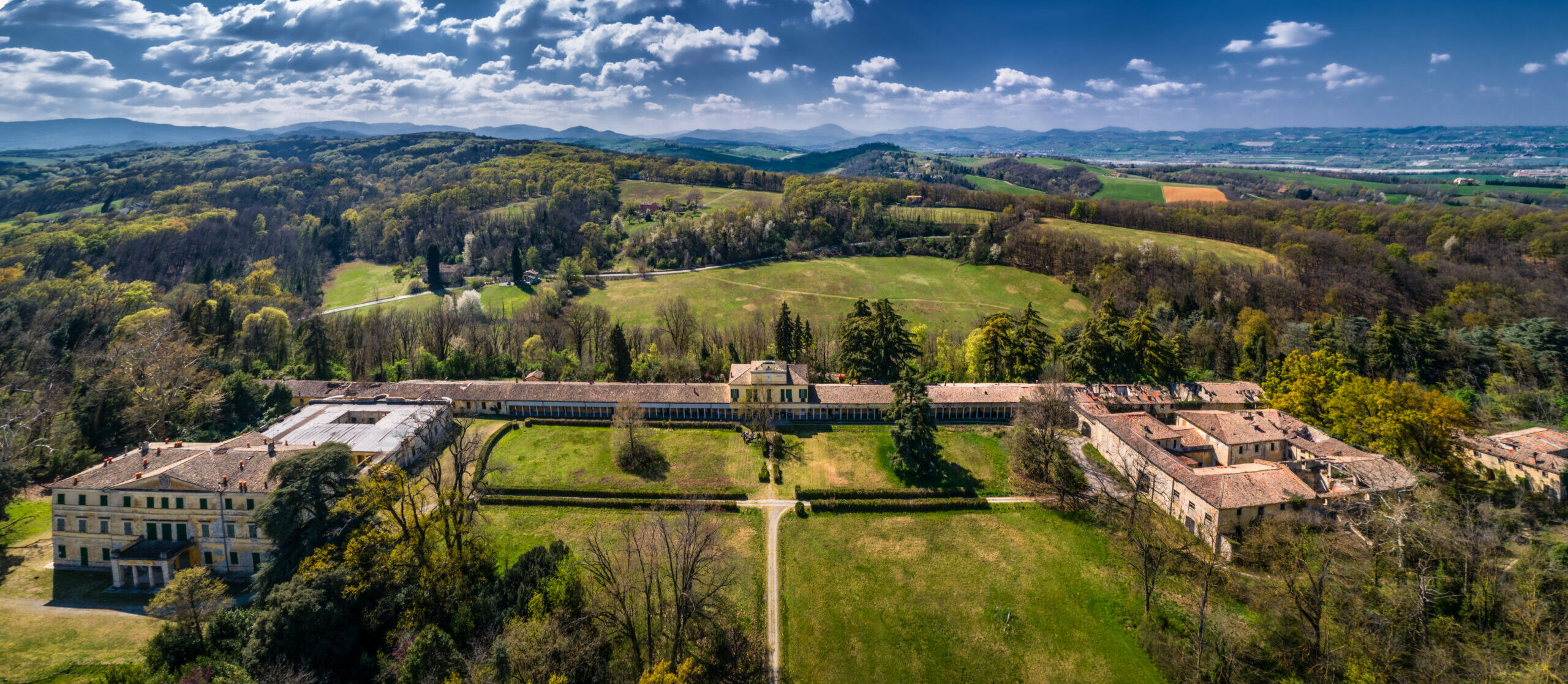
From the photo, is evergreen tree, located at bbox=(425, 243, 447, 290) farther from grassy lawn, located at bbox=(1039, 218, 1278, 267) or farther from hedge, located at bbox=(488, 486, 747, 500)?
grassy lawn, located at bbox=(1039, 218, 1278, 267)

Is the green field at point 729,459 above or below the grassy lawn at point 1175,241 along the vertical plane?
below

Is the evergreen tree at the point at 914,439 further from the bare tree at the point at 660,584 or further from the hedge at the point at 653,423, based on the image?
the bare tree at the point at 660,584

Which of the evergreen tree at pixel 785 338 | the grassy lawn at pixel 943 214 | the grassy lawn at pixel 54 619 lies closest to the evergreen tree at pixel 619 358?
the evergreen tree at pixel 785 338

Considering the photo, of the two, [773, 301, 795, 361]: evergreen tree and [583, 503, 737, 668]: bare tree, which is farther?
[773, 301, 795, 361]: evergreen tree

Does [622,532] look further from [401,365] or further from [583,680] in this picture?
[401,365]

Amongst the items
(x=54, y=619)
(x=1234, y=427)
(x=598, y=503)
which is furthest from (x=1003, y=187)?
(x=54, y=619)

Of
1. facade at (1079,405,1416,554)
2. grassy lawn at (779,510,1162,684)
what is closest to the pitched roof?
facade at (1079,405,1416,554)
